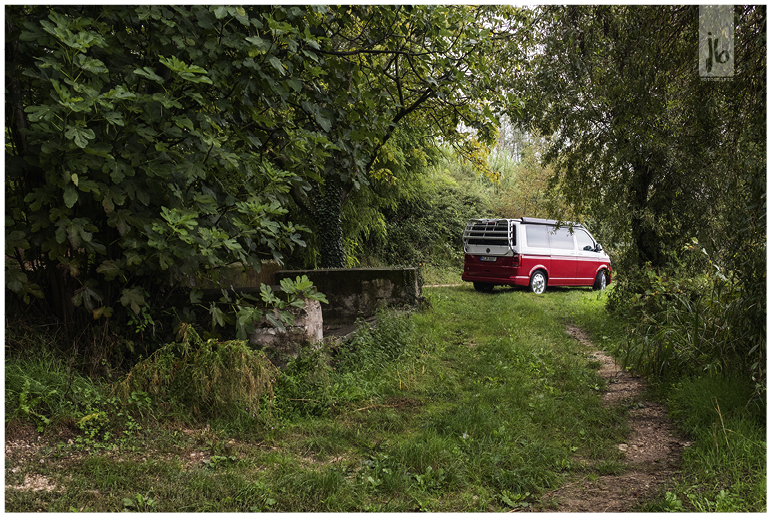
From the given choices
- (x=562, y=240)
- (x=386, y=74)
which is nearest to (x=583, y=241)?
(x=562, y=240)

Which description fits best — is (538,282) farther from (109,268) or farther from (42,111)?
(42,111)

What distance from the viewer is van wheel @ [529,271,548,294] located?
13.9m

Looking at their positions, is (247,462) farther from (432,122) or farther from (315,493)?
(432,122)

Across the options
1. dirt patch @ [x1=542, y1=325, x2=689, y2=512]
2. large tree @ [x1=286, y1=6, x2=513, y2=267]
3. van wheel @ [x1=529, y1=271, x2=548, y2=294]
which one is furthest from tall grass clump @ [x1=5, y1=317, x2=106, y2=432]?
van wheel @ [x1=529, y1=271, x2=548, y2=294]

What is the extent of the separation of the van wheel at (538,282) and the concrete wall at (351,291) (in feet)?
21.4

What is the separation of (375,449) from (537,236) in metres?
10.8

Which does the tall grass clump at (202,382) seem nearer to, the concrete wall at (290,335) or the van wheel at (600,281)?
the concrete wall at (290,335)

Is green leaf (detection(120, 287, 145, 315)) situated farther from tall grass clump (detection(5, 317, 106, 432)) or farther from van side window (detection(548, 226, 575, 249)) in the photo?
van side window (detection(548, 226, 575, 249))

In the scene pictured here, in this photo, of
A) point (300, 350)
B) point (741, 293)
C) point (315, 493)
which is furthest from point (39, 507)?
point (741, 293)

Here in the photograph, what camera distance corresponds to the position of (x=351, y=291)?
8164mm

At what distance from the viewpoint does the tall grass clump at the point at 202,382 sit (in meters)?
4.21

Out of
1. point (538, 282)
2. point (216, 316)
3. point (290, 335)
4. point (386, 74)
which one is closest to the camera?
point (216, 316)

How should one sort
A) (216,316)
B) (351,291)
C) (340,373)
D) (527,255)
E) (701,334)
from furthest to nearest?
(527,255), (351,291), (340,373), (701,334), (216,316)
